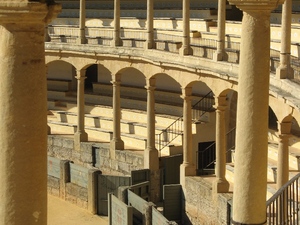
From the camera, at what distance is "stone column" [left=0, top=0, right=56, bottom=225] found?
8609mm

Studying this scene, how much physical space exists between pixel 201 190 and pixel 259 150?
39.3 feet

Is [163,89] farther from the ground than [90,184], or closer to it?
farther from the ground

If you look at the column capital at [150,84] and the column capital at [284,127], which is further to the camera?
the column capital at [150,84]

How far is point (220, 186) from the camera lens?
72.2ft

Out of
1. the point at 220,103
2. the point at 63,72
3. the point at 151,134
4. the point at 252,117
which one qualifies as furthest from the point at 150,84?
the point at 252,117

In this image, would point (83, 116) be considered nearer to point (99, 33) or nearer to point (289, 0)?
point (99, 33)

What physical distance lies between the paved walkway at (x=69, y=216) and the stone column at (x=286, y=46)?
9.04 m

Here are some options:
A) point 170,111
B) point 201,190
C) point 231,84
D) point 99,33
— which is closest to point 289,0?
point 231,84

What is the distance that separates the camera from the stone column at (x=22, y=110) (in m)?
8.61

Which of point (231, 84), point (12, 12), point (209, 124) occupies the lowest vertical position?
point (209, 124)

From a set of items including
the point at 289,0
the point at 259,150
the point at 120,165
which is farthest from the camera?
the point at 120,165

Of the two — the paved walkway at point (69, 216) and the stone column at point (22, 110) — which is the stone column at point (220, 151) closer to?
the paved walkway at point (69, 216)

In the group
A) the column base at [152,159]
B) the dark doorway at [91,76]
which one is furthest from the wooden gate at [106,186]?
the dark doorway at [91,76]

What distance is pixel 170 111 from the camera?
95.1ft
